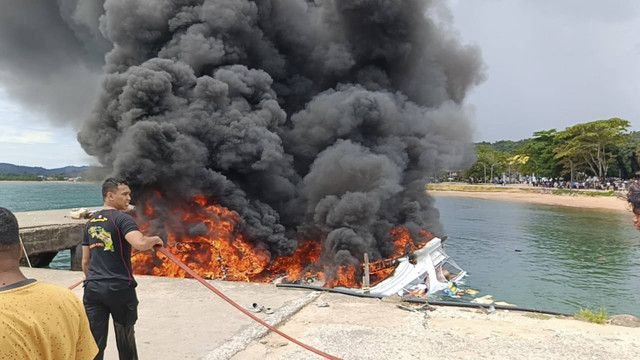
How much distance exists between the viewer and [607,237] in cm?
3244

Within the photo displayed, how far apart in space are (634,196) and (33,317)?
155 inches

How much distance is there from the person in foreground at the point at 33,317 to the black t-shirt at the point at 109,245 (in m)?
2.27

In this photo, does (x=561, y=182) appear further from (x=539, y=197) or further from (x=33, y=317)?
(x=33, y=317)

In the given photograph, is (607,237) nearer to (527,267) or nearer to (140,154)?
(527,267)

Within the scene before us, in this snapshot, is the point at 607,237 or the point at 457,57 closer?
the point at 457,57

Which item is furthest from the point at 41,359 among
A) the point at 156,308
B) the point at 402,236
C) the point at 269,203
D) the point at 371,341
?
the point at 402,236

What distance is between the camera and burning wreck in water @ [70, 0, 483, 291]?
1441cm

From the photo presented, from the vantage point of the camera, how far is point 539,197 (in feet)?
232

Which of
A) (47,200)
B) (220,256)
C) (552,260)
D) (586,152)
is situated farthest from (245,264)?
(47,200)

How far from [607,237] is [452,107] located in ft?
60.3

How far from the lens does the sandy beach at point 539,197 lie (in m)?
54.8

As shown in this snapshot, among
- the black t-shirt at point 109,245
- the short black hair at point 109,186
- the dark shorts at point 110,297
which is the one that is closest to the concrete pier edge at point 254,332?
the dark shorts at point 110,297

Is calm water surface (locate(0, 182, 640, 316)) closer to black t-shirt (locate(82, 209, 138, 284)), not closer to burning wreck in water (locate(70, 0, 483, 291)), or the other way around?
burning wreck in water (locate(70, 0, 483, 291))

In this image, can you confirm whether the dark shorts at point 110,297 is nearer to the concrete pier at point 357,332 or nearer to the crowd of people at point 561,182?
the concrete pier at point 357,332
